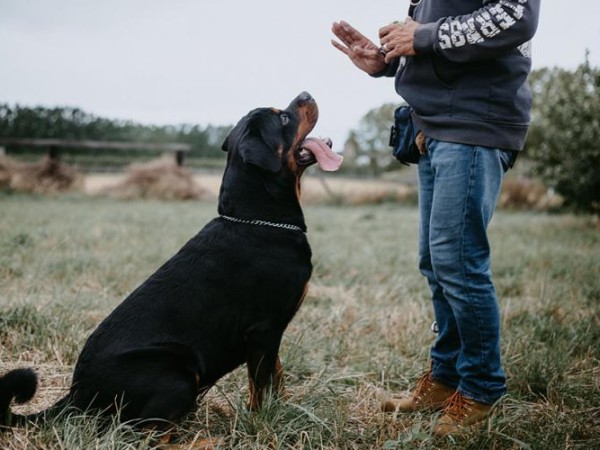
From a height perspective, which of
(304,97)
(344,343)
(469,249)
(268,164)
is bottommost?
(344,343)

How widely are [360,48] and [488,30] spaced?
0.89m

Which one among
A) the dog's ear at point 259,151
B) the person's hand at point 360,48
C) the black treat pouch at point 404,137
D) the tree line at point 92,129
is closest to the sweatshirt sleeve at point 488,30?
the black treat pouch at point 404,137

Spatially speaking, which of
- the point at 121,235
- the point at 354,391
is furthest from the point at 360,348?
the point at 121,235

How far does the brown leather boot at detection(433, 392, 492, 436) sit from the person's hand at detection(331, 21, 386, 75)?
1795 millimetres

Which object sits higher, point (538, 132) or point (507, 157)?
point (538, 132)

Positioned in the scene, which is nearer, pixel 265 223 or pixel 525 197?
pixel 265 223

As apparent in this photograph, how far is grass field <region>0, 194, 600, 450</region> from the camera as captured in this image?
2328mm

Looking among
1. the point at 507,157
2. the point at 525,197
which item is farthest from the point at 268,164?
the point at 525,197

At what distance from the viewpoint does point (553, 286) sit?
508 cm

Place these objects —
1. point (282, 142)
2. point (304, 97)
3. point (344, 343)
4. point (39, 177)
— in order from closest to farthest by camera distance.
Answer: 1. point (282, 142)
2. point (304, 97)
3. point (344, 343)
4. point (39, 177)

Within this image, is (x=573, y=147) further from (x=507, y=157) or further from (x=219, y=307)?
(x=219, y=307)

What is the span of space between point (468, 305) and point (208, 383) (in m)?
1.28

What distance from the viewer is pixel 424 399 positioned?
2.81 meters

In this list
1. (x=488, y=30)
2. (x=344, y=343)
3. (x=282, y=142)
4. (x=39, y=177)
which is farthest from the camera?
(x=39, y=177)
